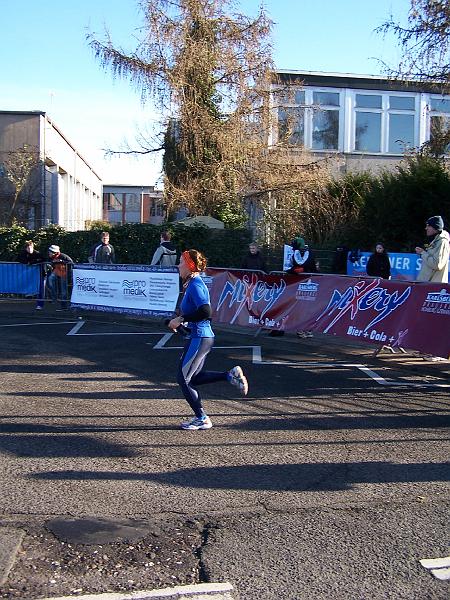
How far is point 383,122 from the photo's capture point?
3028 centimetres

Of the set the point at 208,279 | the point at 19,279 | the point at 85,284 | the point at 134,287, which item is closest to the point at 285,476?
the point at 208,279

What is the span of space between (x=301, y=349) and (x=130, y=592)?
29.9 feet

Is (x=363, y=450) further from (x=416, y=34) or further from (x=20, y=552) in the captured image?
(x=416, y=34)

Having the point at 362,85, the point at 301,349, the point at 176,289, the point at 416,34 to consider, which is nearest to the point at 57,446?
the point at 301,349

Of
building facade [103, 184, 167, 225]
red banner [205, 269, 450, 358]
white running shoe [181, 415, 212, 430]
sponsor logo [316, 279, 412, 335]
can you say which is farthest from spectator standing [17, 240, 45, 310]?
building facade [103, 184, 167, 225]

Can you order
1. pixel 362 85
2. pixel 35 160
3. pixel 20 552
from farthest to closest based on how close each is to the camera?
1. pixel 35 160
2. pixel 362 85
3. pixel 20 552

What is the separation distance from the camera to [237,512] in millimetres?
5359

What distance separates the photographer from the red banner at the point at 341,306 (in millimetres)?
10742

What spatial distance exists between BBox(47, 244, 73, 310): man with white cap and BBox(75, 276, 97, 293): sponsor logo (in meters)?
0.85

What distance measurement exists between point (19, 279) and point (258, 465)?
1467 cm

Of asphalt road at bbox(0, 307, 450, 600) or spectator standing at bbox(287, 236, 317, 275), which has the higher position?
spectator standing at bbox(287, 236, 317, 275)

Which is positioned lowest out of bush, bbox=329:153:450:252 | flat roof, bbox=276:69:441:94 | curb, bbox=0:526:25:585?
curb, bbox=0:526:25:585

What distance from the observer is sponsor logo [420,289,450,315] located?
34.5 feet

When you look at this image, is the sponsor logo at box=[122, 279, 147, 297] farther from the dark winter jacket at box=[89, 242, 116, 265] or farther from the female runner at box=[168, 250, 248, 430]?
the female runner at box=[168, 250, 248, 430]
